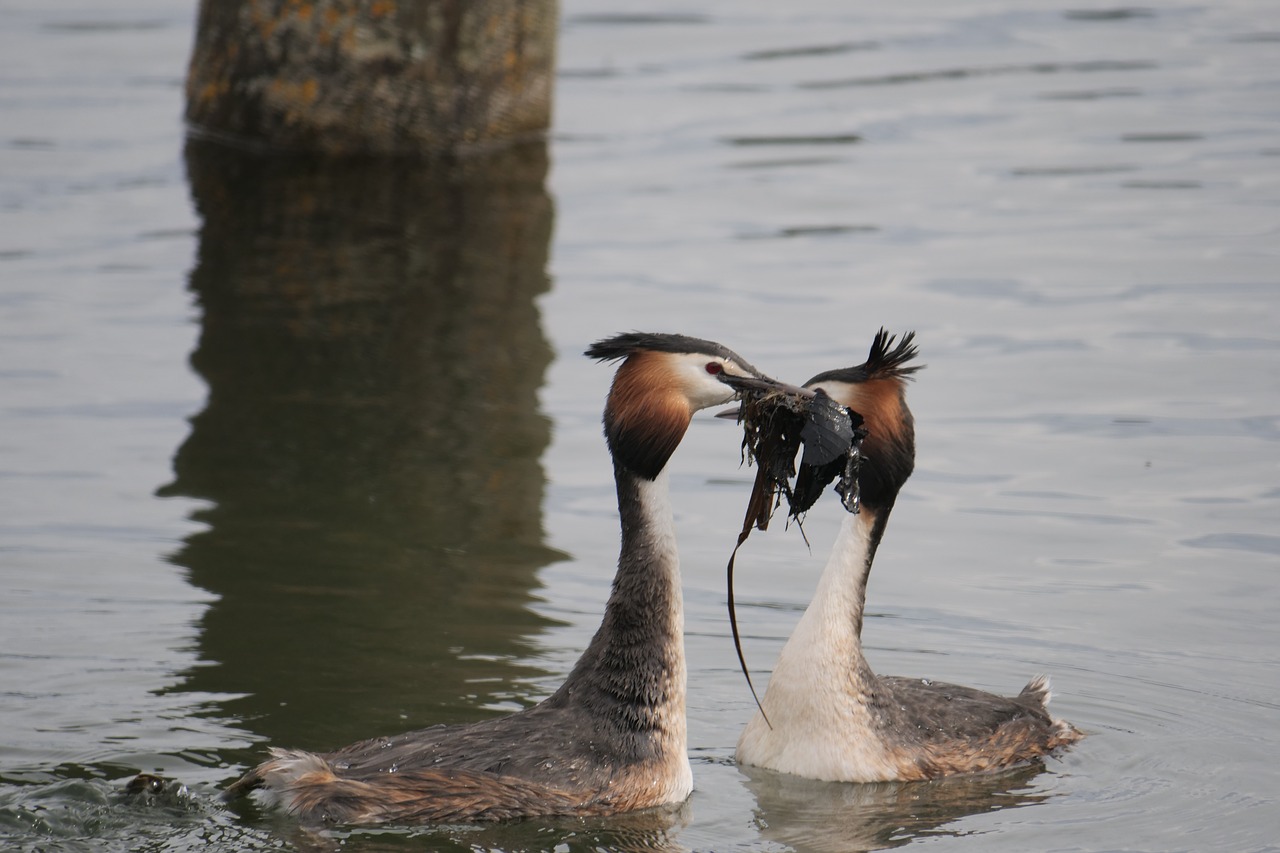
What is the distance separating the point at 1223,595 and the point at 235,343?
5.93 metres

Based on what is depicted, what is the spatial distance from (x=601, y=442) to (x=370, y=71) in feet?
18.5

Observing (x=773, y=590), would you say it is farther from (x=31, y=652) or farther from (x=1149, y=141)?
(x=1149, y=141)

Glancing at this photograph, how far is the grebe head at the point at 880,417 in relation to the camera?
7.60 m

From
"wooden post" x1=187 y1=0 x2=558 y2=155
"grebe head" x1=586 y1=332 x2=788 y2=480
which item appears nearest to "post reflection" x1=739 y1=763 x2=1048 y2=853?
"grebe head" x1=586 y1=332 x2=788 y2=480

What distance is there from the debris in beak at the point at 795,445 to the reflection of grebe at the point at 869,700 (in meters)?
0.48

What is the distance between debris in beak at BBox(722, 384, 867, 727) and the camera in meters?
6.81

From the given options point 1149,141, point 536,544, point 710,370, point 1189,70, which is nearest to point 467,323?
point 536,544

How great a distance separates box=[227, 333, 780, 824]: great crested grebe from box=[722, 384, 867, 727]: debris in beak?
0.34 ft

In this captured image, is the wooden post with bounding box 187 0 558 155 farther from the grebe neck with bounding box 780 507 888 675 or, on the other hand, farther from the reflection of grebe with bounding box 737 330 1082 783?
the grebe neck with bounding box 780 507 888 675

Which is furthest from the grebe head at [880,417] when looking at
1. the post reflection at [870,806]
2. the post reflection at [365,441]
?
the post reflection at [365,441]

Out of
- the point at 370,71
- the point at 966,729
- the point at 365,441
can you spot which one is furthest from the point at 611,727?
the point at 370,71

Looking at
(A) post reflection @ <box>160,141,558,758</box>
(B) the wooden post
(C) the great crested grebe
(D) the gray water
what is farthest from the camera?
(B) the wooden post

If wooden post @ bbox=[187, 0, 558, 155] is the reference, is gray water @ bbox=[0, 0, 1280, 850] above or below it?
below

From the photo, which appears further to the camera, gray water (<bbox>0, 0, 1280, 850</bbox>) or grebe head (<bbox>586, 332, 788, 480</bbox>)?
gray water (<bbox>0, 0, 1280, 850</bbox>)
